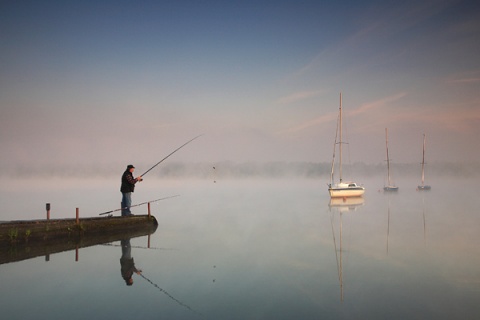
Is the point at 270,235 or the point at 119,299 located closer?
the point at 119,299

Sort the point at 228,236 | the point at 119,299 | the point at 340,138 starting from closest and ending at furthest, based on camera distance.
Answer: the point at 119,299 < the point at 228,236 < the point at 340,138

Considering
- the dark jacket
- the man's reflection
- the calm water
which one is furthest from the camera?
the dark jacket

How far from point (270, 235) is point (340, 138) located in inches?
1263

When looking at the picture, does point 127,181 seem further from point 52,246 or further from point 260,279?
point 260,279

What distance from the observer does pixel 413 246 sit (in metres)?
19.9

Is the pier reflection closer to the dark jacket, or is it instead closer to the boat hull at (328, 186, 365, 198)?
the dark jacket

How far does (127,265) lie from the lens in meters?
15.2

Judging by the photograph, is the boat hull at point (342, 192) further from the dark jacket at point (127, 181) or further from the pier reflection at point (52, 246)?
the dark jacket at point (127, 181)

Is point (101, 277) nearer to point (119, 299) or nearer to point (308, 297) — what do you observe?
point (119, 299)

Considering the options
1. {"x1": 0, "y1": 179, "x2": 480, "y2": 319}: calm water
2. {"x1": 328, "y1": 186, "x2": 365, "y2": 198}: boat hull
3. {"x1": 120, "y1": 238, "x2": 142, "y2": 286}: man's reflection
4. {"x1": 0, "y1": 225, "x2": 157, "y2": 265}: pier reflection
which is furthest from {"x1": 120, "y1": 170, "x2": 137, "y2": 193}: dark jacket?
{"x1": 328, "y1": 186, "x2": 365, "y2": 198}: boat hull

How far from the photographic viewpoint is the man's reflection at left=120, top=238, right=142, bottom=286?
1337 cm

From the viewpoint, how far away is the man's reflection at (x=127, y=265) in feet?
43.9

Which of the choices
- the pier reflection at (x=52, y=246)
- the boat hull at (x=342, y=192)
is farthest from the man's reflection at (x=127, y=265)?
the boat hull at (x=342, y=192)

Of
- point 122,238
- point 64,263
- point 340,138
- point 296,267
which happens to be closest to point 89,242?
point 122,238
